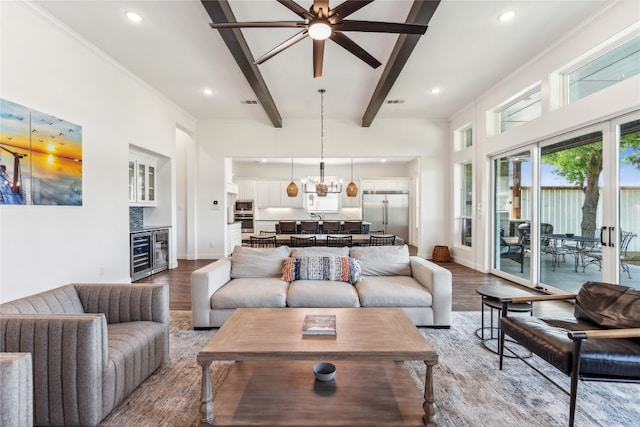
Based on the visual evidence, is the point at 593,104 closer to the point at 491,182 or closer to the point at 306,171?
the point at 491,182

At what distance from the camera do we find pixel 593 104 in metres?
3.40

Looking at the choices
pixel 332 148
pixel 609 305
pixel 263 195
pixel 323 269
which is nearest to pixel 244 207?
pixel 263 195

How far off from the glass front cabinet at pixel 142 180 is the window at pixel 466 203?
6.62 metres

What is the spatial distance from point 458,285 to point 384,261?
197 cm

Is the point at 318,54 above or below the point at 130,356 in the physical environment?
above

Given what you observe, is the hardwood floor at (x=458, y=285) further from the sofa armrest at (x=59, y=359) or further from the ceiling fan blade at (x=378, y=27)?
the ceiling fan blade at (x=378, y=27)

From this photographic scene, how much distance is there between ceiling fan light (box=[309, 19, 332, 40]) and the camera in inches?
93.2

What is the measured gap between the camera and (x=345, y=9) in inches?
91.3

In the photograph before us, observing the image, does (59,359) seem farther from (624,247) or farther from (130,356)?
(624,247)

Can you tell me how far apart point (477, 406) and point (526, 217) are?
387cm

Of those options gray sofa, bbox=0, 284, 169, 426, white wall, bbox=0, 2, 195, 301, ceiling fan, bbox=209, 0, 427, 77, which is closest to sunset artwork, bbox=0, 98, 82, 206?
white wall, bbox=0, 2, 195, 301

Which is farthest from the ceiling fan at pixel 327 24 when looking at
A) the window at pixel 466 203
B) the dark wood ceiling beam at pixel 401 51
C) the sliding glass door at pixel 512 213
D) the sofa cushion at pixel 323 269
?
the window at pixel 466 203

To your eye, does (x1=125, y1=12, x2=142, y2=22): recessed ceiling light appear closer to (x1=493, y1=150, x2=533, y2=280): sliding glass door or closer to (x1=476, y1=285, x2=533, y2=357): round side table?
(x1=476, y1=285, x2=533, y2=357): round side table

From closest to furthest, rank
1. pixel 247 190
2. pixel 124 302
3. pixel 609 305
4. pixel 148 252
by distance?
pixel 609 305
pixel 124 302
pixel 148 252
pixel 247 190
